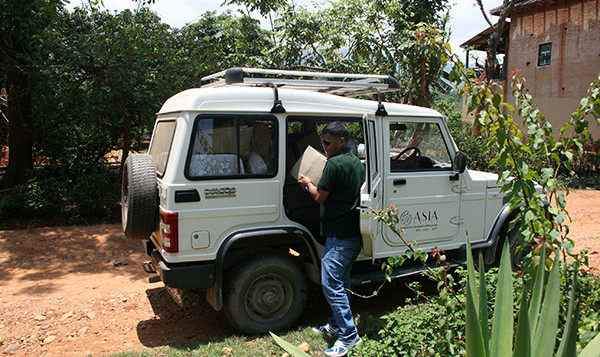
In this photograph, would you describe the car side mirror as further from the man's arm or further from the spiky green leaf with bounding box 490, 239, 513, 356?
the spiky green leaf with bounding box 490, 239, 513, 356

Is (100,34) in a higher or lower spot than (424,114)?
higher

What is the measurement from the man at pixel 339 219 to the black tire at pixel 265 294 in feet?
1.31

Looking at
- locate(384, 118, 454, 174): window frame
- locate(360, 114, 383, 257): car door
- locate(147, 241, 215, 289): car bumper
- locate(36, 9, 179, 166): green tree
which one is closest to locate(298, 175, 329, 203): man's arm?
locate(360, 114, 383, 257): car door

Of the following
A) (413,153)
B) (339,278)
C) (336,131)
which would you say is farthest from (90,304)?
(413,153)

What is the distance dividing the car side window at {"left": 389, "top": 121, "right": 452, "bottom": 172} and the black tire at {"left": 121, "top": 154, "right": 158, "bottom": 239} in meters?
2.48

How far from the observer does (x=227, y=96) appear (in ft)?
13.5

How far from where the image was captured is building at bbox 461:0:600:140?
18469mm

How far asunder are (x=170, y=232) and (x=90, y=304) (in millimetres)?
1985

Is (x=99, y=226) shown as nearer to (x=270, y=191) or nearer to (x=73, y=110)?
(x=73, y=110)

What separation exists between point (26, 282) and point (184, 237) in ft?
11.1

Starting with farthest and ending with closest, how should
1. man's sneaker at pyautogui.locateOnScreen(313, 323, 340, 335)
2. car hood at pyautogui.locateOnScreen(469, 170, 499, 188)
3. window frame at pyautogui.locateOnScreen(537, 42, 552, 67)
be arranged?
window frame at pyautogui.locateOnScreen(537, 42, 552, 67) → car hood at pyautogui.locateOnScreen(469, 170, 499, 188) → man's sneaker at pyautogui.locateOnScreen(313, 323, 340, 335)

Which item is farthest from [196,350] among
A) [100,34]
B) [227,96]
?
[100,34]

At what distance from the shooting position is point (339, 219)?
164 inches

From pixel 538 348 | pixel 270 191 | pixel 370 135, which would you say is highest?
pixel 370 135
